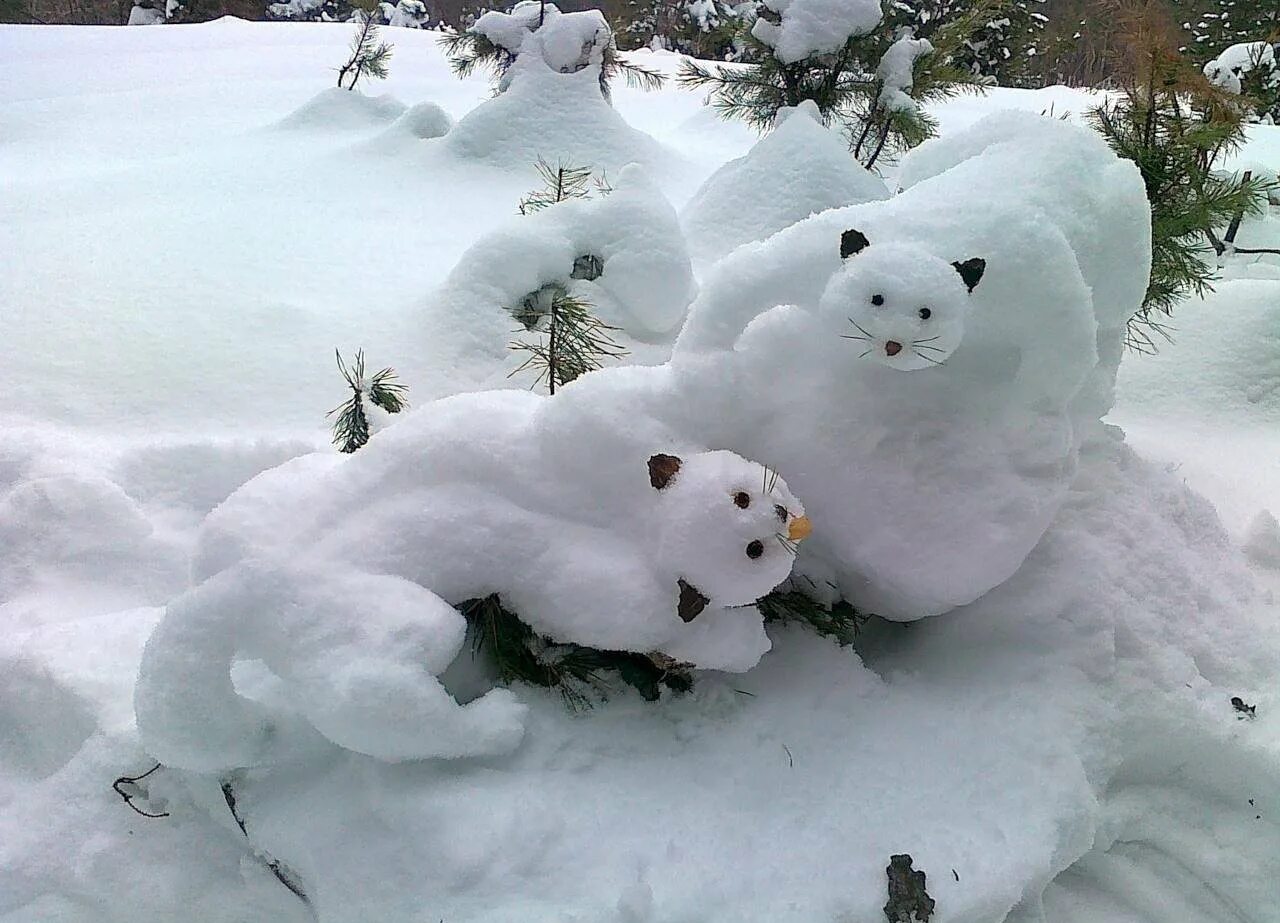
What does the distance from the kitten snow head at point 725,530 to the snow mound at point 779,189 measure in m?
1.78

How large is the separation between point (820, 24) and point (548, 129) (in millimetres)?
1483

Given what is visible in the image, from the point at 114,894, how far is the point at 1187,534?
165cm

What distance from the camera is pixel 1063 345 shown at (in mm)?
1139

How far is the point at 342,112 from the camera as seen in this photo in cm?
479

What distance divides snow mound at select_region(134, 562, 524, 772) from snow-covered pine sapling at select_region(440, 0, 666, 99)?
139 inches

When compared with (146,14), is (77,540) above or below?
above

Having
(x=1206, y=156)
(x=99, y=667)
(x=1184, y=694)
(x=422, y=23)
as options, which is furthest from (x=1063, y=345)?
(x=422, y=23)

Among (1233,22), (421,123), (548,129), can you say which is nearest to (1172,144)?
(548,129)

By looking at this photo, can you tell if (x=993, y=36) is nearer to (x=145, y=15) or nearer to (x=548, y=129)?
(x=548, y=129)

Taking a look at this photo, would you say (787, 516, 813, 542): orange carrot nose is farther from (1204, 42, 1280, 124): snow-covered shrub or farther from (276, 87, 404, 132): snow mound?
(276, 87, 404, 132): snow mound

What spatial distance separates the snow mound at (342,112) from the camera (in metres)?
4.69

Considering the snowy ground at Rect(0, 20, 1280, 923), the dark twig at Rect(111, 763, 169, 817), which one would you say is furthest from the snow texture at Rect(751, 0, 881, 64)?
the dark twig at Rect(111, 763, 169, 817)

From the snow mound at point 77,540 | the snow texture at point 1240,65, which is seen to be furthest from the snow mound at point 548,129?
the snow mound at point 77,540

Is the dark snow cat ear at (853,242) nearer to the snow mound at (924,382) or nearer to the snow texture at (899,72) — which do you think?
the snow mound at (924,382)
